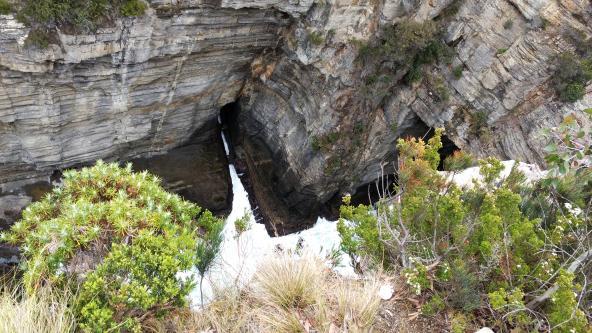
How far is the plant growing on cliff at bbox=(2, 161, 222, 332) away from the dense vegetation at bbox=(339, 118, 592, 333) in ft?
8.32

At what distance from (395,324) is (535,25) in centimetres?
1043

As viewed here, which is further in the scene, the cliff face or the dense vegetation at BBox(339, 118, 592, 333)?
the cliff face

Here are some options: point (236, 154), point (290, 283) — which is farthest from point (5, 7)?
point (290, 283)

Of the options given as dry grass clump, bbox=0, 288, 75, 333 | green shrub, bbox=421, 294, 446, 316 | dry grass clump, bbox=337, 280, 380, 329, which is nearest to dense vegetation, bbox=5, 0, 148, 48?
dry grass clump, bbox=0, 288, 75, 333

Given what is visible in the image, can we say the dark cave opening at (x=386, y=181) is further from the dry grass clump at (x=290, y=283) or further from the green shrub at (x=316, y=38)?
the dry grass clump at (x=290, y=283)

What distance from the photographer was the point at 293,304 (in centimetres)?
507

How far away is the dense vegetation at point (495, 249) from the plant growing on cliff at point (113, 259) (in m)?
2.54

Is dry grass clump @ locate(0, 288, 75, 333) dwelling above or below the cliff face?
below

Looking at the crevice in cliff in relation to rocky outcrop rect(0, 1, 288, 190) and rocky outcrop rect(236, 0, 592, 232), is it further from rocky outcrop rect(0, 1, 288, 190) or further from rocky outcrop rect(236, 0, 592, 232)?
rocky outcrop rect(0, 1, 288, 190)

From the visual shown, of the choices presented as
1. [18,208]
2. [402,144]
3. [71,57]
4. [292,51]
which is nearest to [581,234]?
[402,144]

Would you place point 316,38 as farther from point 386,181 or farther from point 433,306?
point 433,306

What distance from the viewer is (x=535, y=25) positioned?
11711mm

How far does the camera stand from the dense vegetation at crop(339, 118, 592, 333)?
4.39 m

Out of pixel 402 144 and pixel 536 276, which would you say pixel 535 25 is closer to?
pixel 402 144
